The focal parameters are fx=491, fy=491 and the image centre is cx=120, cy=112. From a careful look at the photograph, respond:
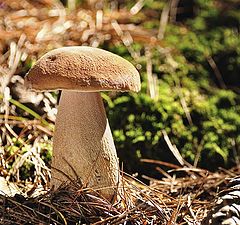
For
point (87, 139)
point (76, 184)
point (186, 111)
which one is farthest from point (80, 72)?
point (186, 111)

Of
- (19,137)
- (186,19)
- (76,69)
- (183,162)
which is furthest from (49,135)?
(186,19)

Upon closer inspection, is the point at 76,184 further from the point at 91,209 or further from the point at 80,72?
the point at 80,72

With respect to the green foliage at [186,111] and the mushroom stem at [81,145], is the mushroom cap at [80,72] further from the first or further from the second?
the green foliage at [186,111]

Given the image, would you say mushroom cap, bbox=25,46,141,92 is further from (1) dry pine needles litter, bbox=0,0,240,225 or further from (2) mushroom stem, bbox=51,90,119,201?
(1) dry pine needles litter, bbox=0,0,240,225

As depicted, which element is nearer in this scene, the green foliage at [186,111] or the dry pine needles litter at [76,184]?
the dry pine needles litter at [76,184]

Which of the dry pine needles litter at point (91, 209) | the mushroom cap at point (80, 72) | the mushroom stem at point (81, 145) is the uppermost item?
the mushroom cap at point (80, 72)

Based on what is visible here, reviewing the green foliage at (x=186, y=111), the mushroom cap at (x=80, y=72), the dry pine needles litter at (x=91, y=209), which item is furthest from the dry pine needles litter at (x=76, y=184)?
the mushroom cap at (x=80, y=72)
